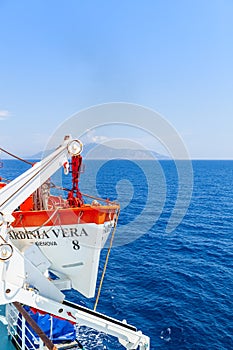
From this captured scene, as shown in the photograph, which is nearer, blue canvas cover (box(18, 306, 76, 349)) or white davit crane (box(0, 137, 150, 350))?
white davit crane (box(0, 137, 150, 350))

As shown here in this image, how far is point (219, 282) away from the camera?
20.9 m

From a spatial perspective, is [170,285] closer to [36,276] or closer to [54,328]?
[54,328]

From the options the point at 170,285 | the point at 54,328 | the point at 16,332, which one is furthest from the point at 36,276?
the point at 170,285

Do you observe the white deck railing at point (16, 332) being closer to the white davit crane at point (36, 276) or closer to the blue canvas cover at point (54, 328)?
the blue canvas cover at point (54, 328)

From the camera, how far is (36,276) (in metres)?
7.59

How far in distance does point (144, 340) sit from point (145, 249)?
2042 cm

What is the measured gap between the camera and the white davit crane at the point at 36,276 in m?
6.15

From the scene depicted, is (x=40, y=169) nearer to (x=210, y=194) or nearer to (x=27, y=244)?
(x=27, y=244)

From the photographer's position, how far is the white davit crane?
6148 mm

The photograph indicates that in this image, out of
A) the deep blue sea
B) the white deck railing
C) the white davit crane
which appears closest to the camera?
the white davit crane

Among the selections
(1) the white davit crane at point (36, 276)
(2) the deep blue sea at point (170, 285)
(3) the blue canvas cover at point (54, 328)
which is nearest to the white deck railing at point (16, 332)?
(3) the blue canvas cover at point (54, 328)

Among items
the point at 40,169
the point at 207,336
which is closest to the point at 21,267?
the point at 40,169

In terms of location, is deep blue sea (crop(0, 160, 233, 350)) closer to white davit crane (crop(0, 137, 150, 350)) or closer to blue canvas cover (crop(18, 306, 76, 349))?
white davit crane (crop(0, 137, 150, 350))

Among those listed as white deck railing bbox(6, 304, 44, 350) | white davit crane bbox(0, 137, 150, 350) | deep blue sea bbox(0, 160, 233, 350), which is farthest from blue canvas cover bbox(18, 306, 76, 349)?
deep blue sea bbox(0, 160, 233, 350)
